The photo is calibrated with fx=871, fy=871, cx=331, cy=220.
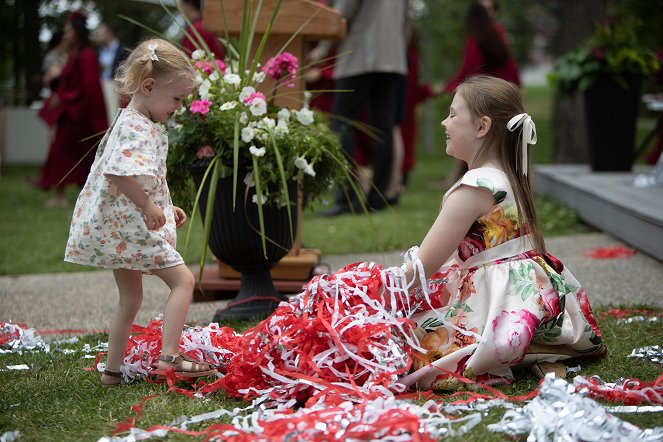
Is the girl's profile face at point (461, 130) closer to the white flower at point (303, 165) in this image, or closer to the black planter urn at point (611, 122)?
the white flower at point (303, 165)

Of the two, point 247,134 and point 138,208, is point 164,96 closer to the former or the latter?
point 138,208

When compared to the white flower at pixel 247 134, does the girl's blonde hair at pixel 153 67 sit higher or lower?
higher

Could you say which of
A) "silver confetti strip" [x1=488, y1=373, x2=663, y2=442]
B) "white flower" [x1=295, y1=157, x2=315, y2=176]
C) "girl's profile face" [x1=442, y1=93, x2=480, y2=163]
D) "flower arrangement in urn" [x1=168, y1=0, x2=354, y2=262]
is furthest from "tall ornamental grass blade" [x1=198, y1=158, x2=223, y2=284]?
"silver confetti strip" [x1=488, y1=373, x2=663, y2=442]

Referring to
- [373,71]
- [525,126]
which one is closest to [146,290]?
[525,126]

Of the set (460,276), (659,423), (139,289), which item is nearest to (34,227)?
(139,289)

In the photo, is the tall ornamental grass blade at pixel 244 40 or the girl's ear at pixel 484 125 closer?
the girl's ear at pixel 484 125

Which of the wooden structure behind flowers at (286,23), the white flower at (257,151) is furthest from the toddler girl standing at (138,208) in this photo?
the wooden structure behind flowers at (286,23)

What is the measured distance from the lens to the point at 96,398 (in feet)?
9.40

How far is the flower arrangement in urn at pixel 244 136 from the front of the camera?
376 centimetres

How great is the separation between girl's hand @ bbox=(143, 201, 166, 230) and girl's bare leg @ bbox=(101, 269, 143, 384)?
224 mm

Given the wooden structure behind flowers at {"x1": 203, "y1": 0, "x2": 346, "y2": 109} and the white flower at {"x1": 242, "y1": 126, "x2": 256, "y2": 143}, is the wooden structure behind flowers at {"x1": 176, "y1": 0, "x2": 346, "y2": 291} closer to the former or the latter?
the wooden structure behind flowers at {"x1": 203, "y1": 0, "x2": 346, "y2": 109}

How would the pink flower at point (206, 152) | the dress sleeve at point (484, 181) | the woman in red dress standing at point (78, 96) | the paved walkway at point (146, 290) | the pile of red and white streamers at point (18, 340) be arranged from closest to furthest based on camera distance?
the dress sleeve at point (484, 181)
the pile of red and white streamers at point (18, 340)
the pink flower at point (206, 152)
the paved walkway at point (146, 290)
the woman in red dress standing at point (78, 96)

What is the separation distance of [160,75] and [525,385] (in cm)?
162

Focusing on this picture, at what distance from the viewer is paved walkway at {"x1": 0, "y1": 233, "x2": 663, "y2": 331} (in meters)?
4.25
